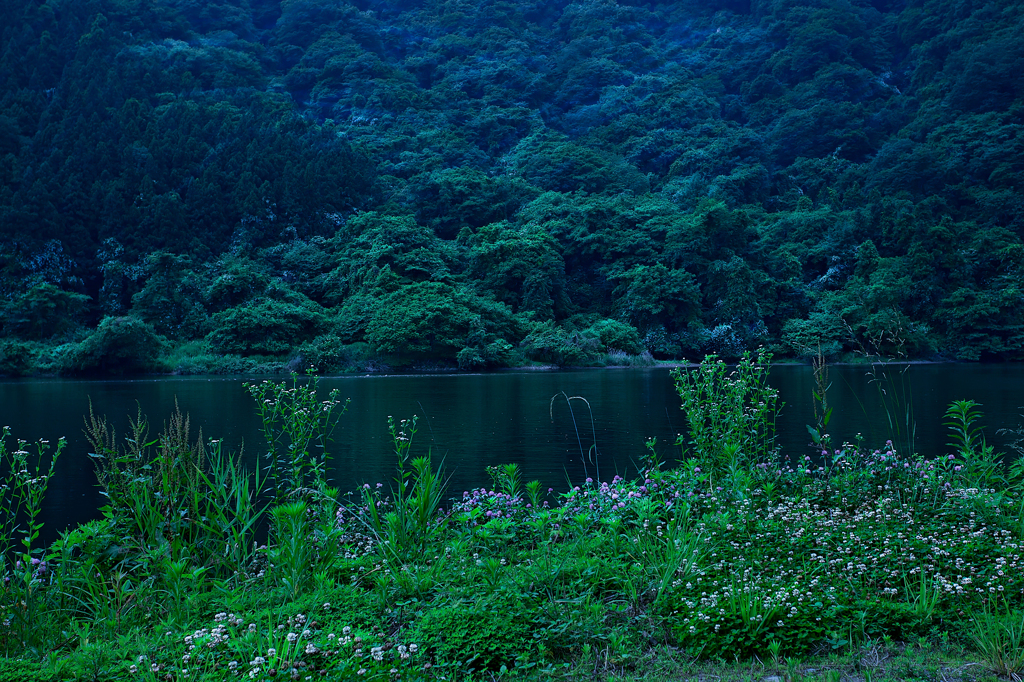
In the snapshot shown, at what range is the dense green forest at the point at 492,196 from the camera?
160 ft

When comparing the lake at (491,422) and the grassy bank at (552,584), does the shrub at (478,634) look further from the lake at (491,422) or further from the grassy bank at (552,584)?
the lake at (491,422)

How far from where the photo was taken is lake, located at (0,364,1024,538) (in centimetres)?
1060

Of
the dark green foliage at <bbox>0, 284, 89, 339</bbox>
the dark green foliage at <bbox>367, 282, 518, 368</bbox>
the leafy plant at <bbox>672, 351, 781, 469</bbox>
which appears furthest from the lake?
the dark green foliage at <bbox>0, 284, 89, 339</bbox>

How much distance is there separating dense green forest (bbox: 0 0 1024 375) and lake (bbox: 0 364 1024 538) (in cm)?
1241

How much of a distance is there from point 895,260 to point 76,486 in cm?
5500

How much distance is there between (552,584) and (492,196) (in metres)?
65.1

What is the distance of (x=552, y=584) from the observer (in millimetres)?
→ 3645

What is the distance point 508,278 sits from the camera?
5478cm

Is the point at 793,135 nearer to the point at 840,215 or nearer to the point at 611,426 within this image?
the point at 840,215

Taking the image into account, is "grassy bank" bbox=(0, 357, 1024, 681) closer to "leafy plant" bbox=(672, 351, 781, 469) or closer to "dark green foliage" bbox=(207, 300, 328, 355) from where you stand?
"leafy plant" bbox=(672, 351, 781, 469)

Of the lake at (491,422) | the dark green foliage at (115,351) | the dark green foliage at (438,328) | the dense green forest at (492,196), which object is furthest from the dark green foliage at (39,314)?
the lake at (491,422)

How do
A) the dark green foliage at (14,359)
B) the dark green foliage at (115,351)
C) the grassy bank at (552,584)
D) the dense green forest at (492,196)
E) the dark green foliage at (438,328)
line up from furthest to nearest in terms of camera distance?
the dense green forest at (492,196)
the dark green foliage at (438,328)
the dark green foliage at (14,359)
the dark green foliage at (115,351)
the grassy bank at (552,584)

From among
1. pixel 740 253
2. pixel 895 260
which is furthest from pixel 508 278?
pixel 895 260

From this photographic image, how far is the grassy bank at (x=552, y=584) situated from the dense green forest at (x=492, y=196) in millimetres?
28587
